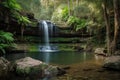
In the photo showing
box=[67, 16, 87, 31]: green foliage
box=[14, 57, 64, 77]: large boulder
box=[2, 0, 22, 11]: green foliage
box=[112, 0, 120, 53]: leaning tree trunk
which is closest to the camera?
box=[14, 57, 64, 77]: large boulder

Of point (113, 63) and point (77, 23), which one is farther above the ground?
point (77, 23)

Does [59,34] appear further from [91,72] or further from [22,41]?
[91,72]

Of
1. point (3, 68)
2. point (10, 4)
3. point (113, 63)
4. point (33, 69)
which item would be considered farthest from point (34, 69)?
point (10, 4)

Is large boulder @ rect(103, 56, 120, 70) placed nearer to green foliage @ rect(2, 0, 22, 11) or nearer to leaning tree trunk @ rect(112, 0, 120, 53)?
leaning tree trunk @ rect(112, 0, 120, 53)

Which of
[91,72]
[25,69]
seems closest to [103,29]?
[91,72]

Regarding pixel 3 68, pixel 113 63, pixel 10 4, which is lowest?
pixel 113 63

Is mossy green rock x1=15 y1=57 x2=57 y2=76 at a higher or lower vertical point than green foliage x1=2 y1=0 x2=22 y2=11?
lower

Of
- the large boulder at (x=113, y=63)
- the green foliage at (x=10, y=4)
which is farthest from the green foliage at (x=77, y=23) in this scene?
the large boulder at (x=113, y=63)

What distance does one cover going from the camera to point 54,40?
111 feet

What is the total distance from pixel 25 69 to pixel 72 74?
2187 millimetres

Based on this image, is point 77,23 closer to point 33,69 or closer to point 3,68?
point 33,69

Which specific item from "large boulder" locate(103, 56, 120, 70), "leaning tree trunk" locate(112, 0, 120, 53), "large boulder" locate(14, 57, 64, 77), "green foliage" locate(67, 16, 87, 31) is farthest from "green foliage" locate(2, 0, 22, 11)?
"large boulder" locate(103, 56, 120, 70)

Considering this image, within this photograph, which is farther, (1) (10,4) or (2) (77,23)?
(2) (77,23)

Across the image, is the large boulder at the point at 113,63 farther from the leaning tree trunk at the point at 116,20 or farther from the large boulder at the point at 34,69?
the leaning tree trunk at the point at 116,20
